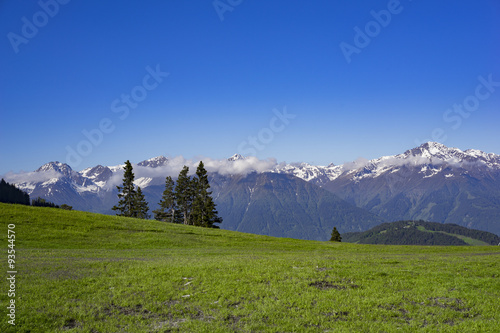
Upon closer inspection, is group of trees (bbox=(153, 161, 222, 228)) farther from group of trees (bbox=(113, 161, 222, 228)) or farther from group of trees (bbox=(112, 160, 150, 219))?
group of trees (bbox=(112, 160, 150, 219))

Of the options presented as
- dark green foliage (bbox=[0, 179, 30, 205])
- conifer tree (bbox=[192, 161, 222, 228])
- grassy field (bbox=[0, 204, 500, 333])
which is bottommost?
grassy field (bbox=[0, 204, 500, 333])

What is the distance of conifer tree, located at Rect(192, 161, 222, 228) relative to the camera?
94750 millimetres

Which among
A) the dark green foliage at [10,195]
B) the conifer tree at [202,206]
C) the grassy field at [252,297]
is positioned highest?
the dark green foliage at [10,195]

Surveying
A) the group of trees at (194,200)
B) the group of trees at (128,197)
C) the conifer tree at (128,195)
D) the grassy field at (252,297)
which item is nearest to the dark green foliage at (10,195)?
the group of trees at (128,197)

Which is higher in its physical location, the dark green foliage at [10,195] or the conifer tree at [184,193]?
the dark green foliage at [10,195]

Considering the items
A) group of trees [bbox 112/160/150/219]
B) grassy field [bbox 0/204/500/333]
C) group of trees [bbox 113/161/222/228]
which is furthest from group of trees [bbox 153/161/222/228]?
grassy field [bbox 0/204/500/333]

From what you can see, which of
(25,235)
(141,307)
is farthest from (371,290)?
(25,235)

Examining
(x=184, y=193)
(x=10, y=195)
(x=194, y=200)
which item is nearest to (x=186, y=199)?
(x=184, y=193)

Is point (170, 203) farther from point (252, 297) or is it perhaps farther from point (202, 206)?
point (252, 297)

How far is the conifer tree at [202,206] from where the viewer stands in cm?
9475

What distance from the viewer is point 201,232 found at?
5741 centimetres

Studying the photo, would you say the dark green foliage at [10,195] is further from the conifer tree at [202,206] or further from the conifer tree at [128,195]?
the conifer tree at [202,206]

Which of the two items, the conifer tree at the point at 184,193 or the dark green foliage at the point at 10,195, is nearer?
the conifer tree at the point at 184,193

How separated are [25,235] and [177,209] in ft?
235
